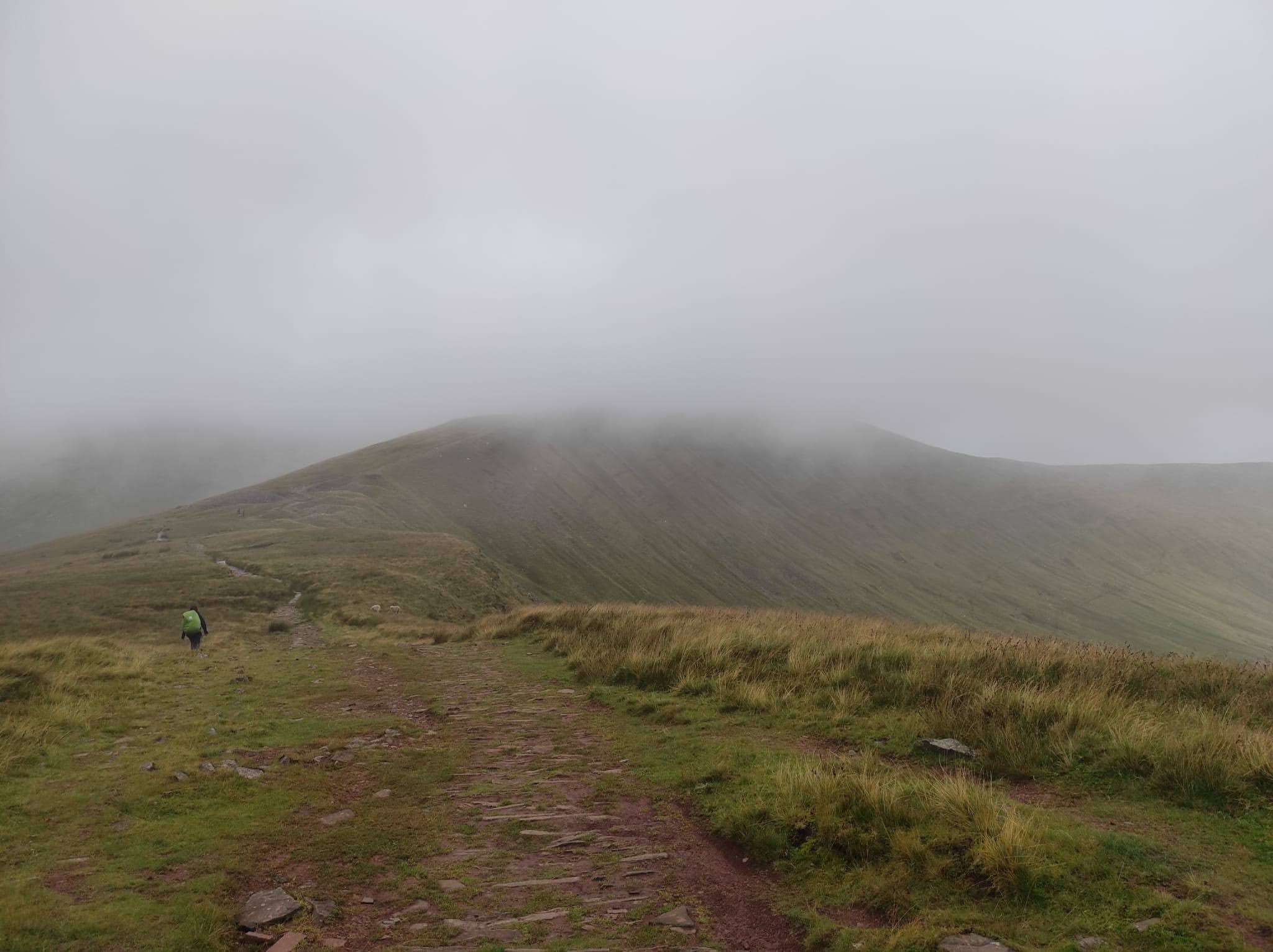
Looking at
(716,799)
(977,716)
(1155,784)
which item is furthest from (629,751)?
(1155,784)

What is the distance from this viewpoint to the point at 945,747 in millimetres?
9297

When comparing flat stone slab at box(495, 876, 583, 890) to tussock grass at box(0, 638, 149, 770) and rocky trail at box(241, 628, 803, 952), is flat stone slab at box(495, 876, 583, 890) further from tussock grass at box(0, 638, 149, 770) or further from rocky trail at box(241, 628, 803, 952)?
tussock grass at box(0, 638, 149, 770)

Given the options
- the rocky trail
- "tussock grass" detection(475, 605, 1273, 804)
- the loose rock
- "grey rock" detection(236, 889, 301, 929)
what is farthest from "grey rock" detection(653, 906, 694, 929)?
"tussock grass" detection(475, 605, 1273, 804)

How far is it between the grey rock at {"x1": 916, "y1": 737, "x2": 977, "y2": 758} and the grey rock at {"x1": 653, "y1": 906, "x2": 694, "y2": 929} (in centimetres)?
493

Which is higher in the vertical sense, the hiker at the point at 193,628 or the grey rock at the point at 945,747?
the grey rock at the point at 945,747

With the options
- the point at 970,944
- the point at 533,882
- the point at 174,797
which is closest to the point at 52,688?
the point at 174,797

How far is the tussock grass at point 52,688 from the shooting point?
11.8 metres

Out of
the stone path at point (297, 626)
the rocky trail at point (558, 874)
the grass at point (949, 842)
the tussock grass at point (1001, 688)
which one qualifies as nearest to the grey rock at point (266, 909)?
the rocky trail at point (558, 874)

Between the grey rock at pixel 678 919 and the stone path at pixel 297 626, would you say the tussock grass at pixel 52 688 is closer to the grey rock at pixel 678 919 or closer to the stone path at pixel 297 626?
the stone path at pixel 297 626

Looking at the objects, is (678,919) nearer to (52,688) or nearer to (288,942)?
(288,942)

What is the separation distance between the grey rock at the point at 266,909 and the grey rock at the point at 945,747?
7976 millimetres

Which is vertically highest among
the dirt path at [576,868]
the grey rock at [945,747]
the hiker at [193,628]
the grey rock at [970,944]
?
the grey rock at [970,944]

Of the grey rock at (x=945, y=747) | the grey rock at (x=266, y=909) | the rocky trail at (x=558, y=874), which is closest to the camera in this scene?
the rocky trail at (x=558, y=874)

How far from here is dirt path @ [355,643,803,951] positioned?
5.86 metres
